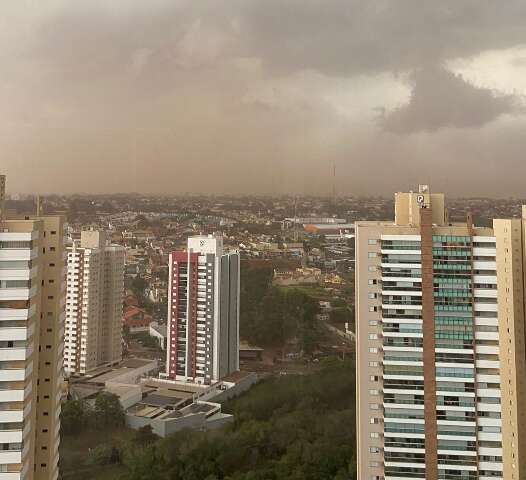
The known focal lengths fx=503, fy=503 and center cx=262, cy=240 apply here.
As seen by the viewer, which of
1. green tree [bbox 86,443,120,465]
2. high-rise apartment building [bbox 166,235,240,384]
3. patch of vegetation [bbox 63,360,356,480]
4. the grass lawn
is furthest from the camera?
high-rise apartment building [bbox 166,235,240,384]

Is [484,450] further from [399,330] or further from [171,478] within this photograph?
[171,478]

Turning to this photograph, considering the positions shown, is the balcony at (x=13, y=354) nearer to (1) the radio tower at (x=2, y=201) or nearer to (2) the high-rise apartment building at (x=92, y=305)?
(1) the radio tower at (x=2, y=201)

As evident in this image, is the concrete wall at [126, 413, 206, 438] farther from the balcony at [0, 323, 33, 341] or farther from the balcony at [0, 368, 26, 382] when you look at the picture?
the balcony at [0, 323, 33, 341]

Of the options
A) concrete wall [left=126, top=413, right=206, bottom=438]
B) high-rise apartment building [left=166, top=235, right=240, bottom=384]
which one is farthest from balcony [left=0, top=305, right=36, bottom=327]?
high-rise apartment building [left=166, top=235, right=240, bottom=384]

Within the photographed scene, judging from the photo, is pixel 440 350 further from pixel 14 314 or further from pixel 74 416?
pixel 74 416

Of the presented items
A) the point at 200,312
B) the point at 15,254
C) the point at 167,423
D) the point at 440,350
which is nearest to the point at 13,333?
the point at 15,254

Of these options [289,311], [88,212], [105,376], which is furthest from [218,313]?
[88,212]
